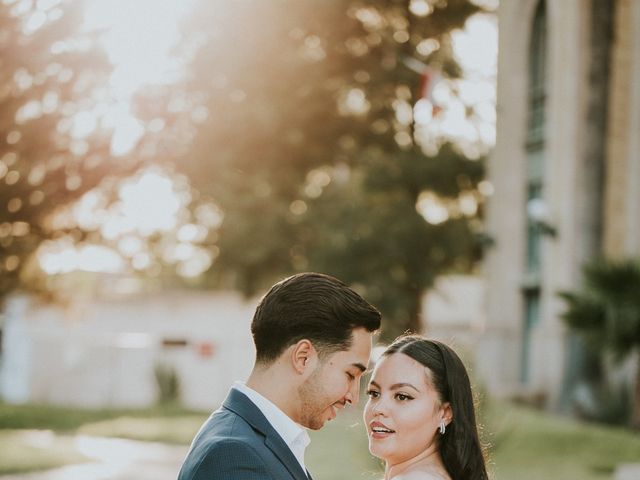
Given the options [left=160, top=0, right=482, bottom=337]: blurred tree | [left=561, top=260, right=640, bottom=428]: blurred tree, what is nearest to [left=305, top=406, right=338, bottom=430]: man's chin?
[left=561, top=260, right=640, bottom=428]: blurred tree

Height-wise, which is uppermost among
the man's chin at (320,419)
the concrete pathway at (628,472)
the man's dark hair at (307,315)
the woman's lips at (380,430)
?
the man's dark hair at (307,315)

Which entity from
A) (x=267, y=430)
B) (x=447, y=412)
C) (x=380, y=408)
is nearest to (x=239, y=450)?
(x=267, y=430)

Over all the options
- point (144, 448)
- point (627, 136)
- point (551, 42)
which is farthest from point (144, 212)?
point (551, 42)

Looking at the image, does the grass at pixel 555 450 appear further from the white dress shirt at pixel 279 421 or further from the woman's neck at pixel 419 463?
the white dress shirt at pixel 279 421

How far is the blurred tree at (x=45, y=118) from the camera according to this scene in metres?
10.8

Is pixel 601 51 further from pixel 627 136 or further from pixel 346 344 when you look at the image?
pixel 346 344

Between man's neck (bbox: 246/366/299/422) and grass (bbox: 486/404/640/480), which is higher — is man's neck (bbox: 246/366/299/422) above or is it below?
above

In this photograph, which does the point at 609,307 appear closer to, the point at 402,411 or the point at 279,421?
the point at 402,411

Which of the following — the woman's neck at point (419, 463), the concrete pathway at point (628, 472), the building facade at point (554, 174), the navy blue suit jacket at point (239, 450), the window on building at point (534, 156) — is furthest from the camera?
the window on building at point (534, 156)

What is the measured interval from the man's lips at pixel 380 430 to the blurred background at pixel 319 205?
6.03m

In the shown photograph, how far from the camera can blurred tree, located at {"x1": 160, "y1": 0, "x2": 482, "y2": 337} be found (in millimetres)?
32031

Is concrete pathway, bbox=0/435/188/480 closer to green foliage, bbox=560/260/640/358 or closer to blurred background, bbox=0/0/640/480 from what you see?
blurred background, bbox=0/0/640/480

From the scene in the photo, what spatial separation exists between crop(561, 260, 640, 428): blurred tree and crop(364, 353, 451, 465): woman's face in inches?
521

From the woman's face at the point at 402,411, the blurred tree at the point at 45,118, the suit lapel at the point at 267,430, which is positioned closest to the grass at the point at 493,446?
the blurred tree at the point at 45,118
